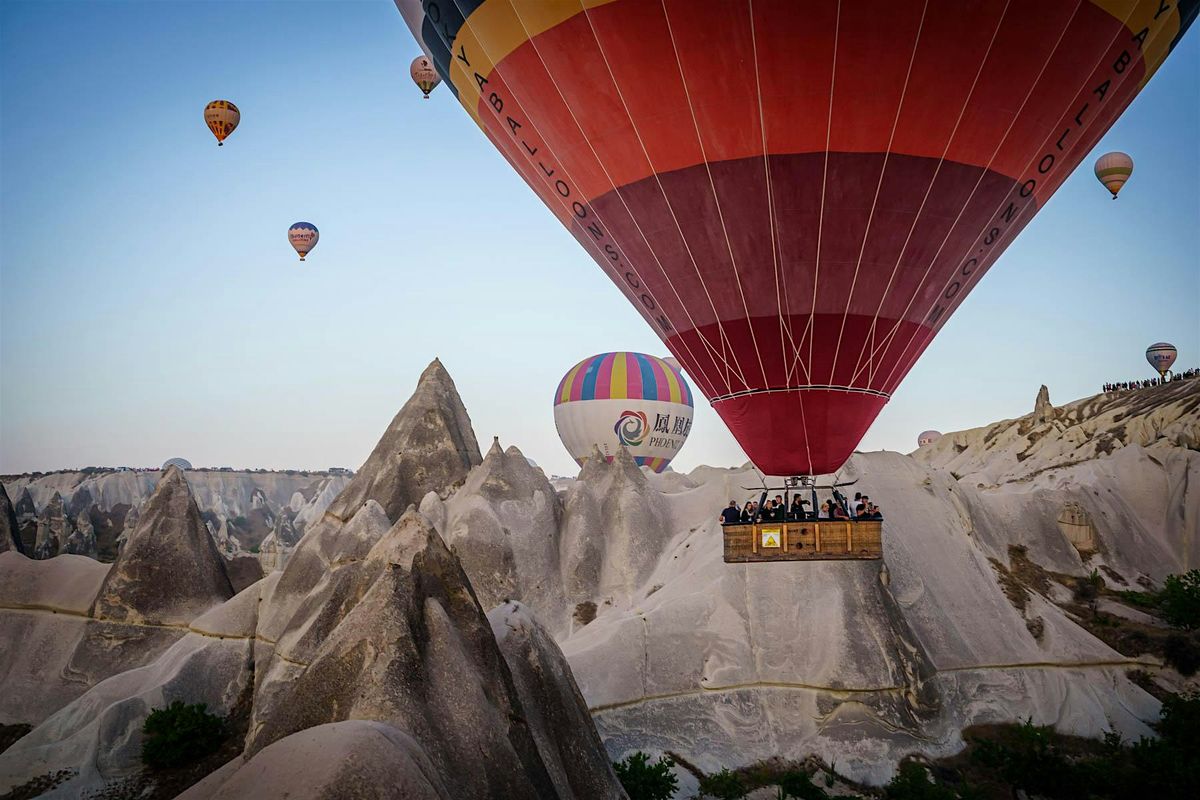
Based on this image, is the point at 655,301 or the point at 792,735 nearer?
the point at 655,301

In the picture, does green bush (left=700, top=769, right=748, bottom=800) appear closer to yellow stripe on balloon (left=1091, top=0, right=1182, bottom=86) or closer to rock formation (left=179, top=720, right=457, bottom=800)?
rock formation (left=179, top=720, right=457, bottom=800)

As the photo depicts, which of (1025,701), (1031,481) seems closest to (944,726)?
(1025,701)

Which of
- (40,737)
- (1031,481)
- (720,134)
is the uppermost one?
(720,134)

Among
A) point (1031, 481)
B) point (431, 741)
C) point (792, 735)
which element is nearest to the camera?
point (431, 741)

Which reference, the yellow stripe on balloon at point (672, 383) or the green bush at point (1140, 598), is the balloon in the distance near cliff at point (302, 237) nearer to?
the yellow stripe on balloon at point (672, 383)

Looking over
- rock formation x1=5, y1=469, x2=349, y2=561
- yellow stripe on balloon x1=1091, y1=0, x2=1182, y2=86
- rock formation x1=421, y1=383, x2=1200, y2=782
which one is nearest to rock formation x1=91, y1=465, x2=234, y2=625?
rock formation x1=421, y1=383, x2=1200, y2=782

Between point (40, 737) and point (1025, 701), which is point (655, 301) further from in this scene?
point (40, 737)

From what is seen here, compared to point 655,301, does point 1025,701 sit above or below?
below
